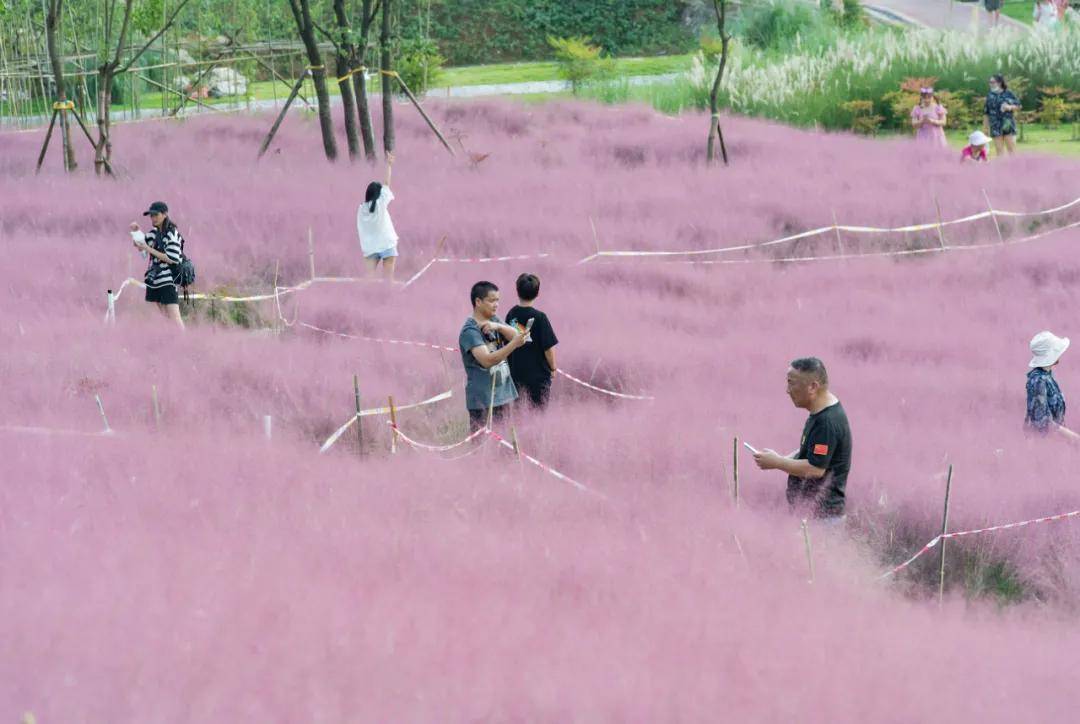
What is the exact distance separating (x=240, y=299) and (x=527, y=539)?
647 cm

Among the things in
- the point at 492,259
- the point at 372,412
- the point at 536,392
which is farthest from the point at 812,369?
the point at 492,259

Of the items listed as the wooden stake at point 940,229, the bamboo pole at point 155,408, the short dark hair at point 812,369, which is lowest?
the bamboo pole at point 155,408

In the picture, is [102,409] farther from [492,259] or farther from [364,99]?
[364,99]

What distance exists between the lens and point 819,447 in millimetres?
6449

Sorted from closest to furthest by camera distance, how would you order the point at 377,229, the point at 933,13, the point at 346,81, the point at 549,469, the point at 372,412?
the point at 549,469 → the point at 372,412 → the point at 377,229 → the point at 346,81 → the point at 933,13

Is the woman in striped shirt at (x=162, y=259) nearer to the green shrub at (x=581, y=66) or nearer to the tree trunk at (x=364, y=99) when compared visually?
the tree trunk at (x=364, y=99)

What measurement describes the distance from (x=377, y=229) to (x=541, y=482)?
6.16m

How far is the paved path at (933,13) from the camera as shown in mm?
37000

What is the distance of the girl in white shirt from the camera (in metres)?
12.9

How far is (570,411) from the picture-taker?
8.88m

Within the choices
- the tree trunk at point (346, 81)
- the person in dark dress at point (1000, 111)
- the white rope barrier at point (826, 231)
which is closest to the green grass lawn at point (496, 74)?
the tree trunk at point (346, 81)

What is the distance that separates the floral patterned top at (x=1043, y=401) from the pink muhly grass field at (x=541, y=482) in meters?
0.18

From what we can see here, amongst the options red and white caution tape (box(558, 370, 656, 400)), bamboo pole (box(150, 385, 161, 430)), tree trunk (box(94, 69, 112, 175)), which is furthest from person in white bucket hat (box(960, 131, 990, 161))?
bamboo pole (box(150, 385, 161, 430))

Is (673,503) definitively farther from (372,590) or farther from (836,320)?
(836,320)
